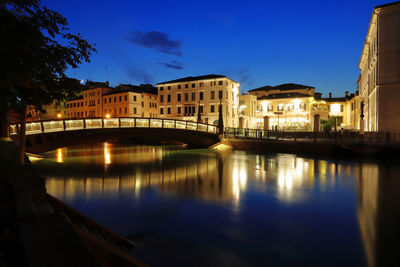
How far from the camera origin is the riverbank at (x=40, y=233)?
7.91 ft

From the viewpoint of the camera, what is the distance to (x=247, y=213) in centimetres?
870

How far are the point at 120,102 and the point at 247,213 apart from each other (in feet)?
175

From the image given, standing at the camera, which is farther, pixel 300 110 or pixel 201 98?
pixel 201 98

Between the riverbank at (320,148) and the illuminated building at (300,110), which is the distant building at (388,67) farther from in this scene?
the illuminated building at (300,110)

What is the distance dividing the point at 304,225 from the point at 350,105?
56575 millimetres

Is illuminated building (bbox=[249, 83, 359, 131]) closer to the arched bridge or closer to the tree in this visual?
the arched bridge

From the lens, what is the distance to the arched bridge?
1864 cm

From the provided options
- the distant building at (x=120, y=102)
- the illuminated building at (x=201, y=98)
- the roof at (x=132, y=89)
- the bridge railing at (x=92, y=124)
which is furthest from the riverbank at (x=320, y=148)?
the roof at (x=132, y=89)

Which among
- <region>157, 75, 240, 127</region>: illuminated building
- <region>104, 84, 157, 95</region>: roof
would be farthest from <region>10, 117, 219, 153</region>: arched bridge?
<region>104, 84, 157, 95</region>: roof

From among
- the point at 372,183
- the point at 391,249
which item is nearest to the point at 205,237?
the point at 391,249

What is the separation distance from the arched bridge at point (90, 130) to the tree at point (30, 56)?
10013 mm

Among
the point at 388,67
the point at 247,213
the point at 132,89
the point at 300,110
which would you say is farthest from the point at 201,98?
the point at 247,213

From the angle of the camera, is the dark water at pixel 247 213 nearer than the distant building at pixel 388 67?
Yes

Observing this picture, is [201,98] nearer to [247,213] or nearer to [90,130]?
[90,130]
